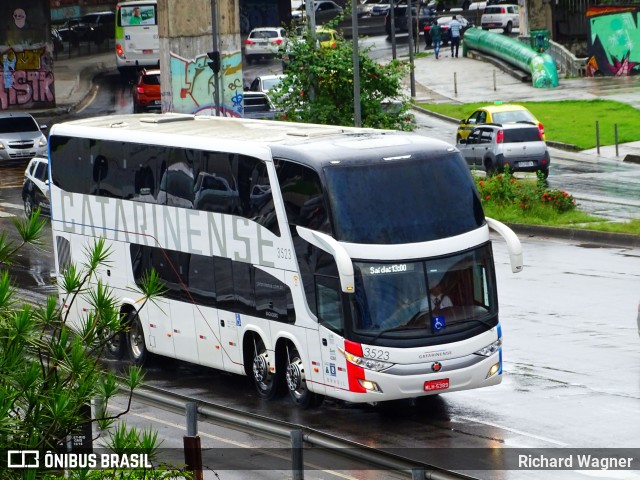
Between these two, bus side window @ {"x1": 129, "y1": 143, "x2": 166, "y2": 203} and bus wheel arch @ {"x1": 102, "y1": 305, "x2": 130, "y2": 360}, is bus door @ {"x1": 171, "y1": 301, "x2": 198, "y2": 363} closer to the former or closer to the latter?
bus wheel arch @ {"x1": 102, "y1": 305, "x2": 130, "y2": 360}

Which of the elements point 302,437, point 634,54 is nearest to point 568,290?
point 302,437

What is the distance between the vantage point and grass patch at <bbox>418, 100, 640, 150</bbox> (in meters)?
48.9

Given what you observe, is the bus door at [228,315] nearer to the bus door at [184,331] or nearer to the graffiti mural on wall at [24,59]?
the bus door at [184,331]

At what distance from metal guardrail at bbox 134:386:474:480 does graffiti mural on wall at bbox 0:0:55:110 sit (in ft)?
172

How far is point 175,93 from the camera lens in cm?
4838

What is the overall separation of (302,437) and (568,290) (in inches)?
580

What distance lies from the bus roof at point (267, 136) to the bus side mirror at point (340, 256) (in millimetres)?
1023

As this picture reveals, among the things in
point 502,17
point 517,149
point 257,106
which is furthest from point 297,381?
point 502,17

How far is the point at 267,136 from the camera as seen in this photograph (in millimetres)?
20094

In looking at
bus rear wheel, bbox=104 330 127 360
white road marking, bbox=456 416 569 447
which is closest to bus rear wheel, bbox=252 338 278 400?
white road marking, bbox=456 416 569 447

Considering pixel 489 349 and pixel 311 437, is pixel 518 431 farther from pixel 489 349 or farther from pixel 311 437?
pixel 311 437

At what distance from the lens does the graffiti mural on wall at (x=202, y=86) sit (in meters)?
47.6

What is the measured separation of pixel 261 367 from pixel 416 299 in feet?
9.50

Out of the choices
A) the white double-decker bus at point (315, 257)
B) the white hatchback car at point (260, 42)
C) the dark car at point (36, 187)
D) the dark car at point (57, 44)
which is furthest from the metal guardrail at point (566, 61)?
the white double-decker bus at point (315, 257)
